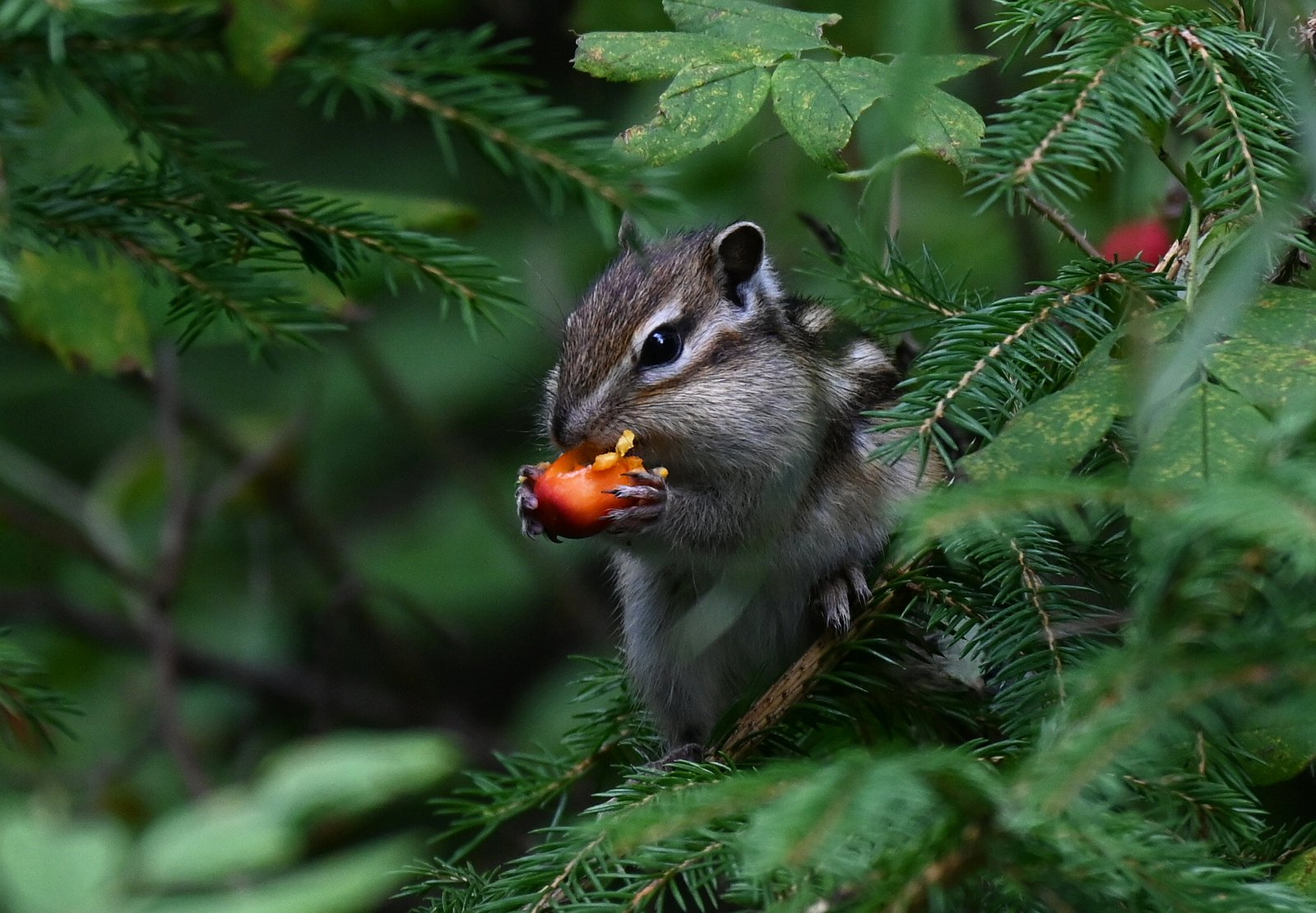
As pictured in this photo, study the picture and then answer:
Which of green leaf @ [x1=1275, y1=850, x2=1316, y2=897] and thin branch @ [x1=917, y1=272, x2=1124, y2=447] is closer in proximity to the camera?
green leaf @ [x1=1275, y1=850, x2=1316, y2=897]

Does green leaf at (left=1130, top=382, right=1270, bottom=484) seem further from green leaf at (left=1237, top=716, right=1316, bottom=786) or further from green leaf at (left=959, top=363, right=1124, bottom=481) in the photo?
green leaf at (left=1237, top=716, right=1316, bottom=786)

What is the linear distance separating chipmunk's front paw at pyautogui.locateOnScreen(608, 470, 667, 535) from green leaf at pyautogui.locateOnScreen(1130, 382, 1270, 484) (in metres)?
1.09

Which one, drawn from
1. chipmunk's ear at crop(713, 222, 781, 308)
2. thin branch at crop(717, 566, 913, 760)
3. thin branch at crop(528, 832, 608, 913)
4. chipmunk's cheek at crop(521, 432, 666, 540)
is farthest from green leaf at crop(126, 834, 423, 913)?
chipmunk's ear at crop(713, 222, 781, 308)

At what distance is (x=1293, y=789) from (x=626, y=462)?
104 cm

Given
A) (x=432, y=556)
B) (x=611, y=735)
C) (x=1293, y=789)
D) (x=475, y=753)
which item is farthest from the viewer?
(x=432, y=556)

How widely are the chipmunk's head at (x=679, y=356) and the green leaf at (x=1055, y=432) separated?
1059 mm

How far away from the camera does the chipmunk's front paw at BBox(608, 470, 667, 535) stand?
6.74ft

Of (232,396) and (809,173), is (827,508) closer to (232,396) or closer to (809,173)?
(809,173)


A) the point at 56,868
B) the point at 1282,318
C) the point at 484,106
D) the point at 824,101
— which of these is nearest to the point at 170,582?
the point at 484,106

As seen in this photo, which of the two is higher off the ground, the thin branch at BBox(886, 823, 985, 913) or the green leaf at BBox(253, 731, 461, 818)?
the green leaf at BBox(253, 731, 461, 818)

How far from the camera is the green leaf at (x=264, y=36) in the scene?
1.59 metres

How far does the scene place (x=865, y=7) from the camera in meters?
3.05

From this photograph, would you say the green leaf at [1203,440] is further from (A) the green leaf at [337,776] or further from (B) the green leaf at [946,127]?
(A) the green leaf at [337,776]

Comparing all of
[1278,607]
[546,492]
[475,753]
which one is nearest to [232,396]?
[475,753]
